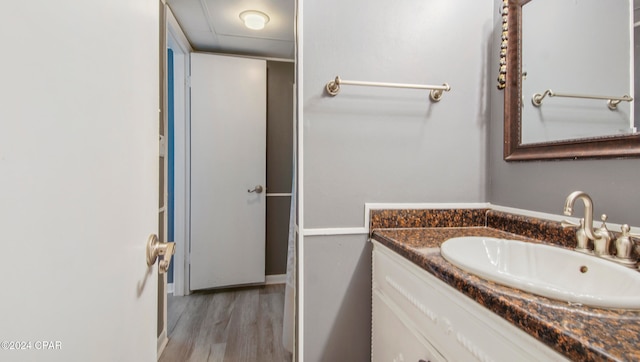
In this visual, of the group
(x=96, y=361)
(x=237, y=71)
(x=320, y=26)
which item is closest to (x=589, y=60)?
(x=320, y=26)

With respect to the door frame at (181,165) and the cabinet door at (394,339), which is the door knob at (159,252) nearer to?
the cabinet door at (394,339)

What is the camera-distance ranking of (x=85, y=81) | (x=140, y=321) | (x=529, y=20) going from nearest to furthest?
(x=85, y=81)
(x=140, y=321)
(x=529, y=20)

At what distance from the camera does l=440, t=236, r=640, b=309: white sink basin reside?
54cm

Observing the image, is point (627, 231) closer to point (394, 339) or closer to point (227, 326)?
point (394, 339)

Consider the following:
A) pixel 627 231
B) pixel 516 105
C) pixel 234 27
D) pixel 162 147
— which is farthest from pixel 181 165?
pixel 627 231

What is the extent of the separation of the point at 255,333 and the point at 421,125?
171 cm

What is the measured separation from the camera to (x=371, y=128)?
122cm

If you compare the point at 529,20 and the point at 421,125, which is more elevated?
the point at 529,20

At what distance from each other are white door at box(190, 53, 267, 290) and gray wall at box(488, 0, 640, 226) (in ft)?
6.34

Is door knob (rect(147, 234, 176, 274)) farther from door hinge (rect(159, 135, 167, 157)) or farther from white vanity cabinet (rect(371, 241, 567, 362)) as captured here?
door hinge (rect(159, 135, 167, 157))

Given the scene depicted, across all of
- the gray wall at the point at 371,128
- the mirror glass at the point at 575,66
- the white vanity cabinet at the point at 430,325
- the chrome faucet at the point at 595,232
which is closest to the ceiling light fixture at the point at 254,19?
the gray wall at the point at 371,128

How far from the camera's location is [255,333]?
193cm

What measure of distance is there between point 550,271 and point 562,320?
1.63 feet

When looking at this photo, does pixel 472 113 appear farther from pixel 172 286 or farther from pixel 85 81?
pixel 172 286
